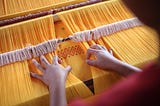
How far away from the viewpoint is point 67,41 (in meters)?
1.35

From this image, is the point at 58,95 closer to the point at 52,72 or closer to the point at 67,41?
the point at 52,72

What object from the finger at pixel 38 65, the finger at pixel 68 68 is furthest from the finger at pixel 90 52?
the finger at pixel 38 65

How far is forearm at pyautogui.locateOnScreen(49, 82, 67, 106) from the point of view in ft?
3.39

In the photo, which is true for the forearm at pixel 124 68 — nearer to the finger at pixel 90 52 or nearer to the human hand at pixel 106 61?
the human hand at pixel 106 61

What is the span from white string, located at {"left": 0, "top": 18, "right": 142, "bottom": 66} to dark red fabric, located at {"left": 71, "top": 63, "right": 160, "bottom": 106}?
762 millimetres

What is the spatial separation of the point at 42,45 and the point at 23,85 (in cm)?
24

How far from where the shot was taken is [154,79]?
530 millimetres

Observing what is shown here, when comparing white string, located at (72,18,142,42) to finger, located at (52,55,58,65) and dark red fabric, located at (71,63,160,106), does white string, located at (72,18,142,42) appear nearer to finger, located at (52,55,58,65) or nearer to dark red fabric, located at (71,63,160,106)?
finger, located at (52,55,58,65)

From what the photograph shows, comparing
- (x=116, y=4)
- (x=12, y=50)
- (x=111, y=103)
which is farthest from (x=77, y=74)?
(x=111, y=103)

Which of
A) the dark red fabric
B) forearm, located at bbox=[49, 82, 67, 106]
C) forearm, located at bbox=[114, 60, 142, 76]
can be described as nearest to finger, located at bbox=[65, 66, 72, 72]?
forearm, located at bbox=[49, 82, 67, 106]

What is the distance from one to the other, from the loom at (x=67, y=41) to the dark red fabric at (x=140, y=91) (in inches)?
22.6

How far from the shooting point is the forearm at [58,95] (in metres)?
1.03

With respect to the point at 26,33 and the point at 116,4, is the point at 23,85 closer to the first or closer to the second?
the point at 26,33

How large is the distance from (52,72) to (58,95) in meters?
0.14
